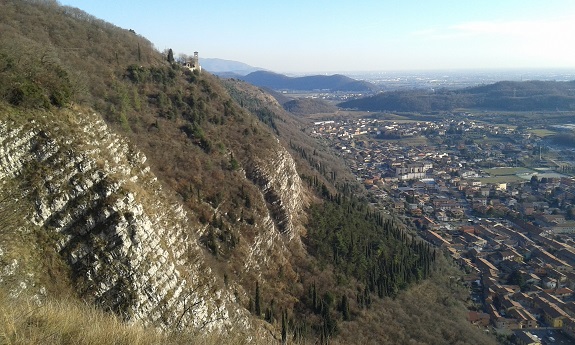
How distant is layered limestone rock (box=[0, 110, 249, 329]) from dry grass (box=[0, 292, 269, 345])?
6.18m

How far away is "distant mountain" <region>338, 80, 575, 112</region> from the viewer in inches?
4887

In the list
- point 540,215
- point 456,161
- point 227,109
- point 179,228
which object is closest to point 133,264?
point 179,228

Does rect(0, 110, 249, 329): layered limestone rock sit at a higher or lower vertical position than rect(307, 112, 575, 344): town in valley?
higher

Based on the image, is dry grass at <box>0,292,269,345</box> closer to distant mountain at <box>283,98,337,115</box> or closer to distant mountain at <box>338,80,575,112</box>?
distant mountain at <box>283,98,337,115</box>

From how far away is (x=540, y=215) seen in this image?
140 ft

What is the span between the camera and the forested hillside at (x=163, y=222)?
9711 millimetres

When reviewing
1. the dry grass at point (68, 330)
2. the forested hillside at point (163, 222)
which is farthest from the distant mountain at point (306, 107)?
the dry grass at point (68, 330)

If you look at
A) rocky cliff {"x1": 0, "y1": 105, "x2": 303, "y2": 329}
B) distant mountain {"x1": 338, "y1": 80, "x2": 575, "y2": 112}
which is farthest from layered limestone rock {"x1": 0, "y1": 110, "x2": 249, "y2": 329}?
distant mountain {"x1": 338, "y1": 80, "x2": 575, "y2": 112}

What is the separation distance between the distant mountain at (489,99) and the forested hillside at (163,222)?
10924 centimetres

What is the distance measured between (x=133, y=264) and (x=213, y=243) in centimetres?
646

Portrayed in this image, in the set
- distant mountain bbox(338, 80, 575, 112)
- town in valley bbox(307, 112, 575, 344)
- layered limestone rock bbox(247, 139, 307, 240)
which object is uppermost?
distant mountain bbox(338, 80, 575, 112)

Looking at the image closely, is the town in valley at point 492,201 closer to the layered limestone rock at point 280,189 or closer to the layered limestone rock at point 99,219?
the layered limestone rock at point 280,189

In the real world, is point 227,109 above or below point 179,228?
above

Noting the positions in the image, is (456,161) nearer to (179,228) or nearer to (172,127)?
(172,127)
